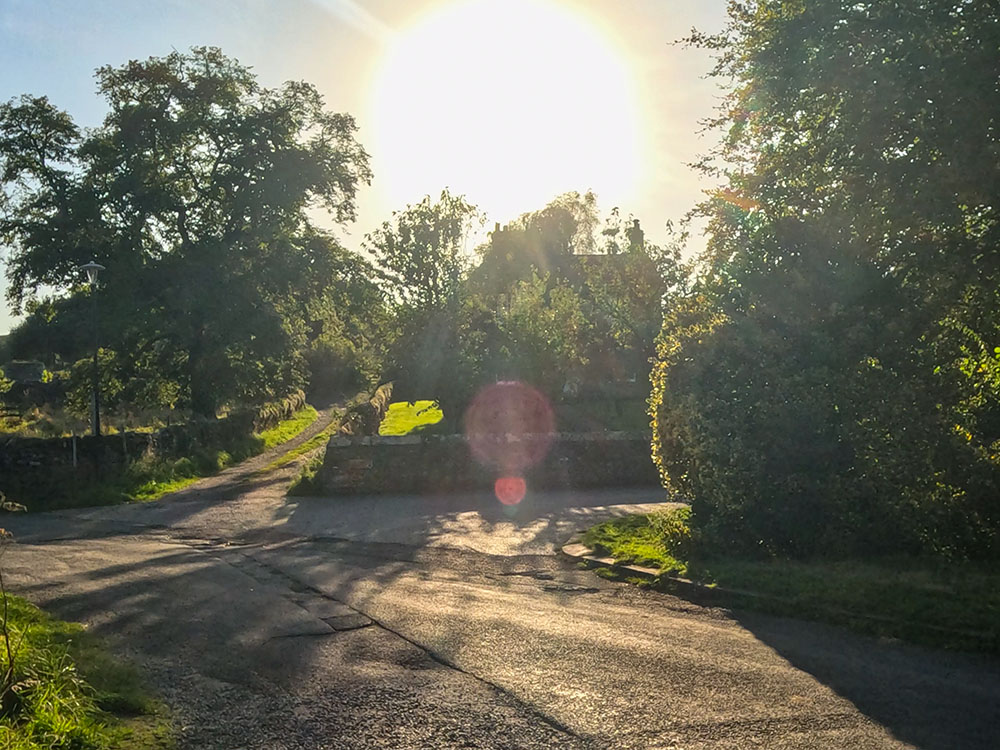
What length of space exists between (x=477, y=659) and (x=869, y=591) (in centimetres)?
452

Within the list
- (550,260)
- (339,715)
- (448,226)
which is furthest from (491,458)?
(550,260)

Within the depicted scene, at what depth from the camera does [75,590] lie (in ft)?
35.5

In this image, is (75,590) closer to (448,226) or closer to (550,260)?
(448,226)

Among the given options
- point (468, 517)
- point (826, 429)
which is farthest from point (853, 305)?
point (468, 517)

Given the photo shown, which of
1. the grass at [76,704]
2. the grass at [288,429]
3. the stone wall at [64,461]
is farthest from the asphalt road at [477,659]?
the grass at [288,429]

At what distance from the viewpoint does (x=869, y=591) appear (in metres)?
9.38

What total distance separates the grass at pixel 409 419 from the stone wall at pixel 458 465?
1109cm

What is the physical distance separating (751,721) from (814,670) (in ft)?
5.20

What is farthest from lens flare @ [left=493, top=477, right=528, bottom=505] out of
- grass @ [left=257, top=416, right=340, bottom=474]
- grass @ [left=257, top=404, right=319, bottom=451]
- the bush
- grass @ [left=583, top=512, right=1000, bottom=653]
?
grass @ [left=257, top=404, right=319, bottom=451]

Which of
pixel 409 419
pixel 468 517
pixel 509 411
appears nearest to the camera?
pixel 468 517

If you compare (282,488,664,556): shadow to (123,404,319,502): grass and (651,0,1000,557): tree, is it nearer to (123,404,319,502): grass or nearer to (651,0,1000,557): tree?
(651,0,1000,557): tree

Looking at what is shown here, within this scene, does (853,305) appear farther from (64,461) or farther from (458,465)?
(64,461)

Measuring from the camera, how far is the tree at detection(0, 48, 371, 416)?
Answer: 107 feet

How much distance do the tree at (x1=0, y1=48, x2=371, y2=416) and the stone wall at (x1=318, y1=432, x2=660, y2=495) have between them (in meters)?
12.1
